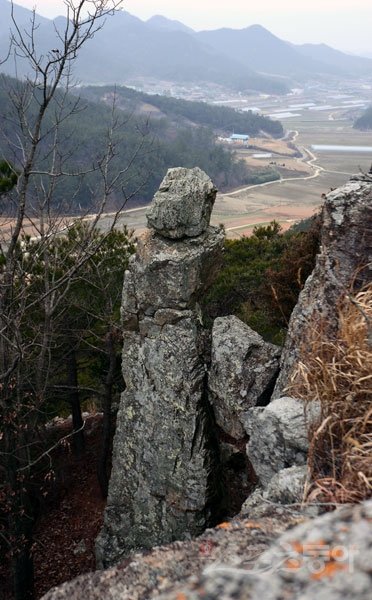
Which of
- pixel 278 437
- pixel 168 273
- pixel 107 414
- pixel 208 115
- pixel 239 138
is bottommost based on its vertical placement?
pixel 107 414

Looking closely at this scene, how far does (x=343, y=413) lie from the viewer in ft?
14.1

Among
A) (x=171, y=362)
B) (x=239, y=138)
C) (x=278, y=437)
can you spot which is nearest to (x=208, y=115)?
(x=239, y=138)

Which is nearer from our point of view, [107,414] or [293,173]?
[107,414]

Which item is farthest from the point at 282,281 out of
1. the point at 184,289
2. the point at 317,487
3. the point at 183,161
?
the point at 183,161

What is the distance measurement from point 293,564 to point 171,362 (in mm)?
6181

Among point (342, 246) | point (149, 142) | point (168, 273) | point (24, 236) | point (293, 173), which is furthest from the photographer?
point (293, 173)

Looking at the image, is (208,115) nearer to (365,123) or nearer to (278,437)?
(365,123)

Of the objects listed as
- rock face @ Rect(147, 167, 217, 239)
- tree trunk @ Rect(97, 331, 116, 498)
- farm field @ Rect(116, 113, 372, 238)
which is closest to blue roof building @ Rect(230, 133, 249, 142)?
farm field @ Rect(116, 113, 372, 238)

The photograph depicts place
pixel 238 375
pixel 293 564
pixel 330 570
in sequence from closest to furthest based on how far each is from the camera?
pixel 330 570
pixel 293 564
pixel 238 375

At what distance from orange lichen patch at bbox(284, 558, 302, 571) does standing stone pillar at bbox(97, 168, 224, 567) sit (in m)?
6.08

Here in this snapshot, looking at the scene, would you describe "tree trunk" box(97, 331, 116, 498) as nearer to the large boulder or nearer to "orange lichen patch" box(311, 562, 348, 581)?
the large boulder

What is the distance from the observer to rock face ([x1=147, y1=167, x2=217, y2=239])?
870cm

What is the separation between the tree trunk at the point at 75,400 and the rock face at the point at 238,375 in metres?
4.03

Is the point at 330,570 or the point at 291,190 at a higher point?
the point at 291,190
